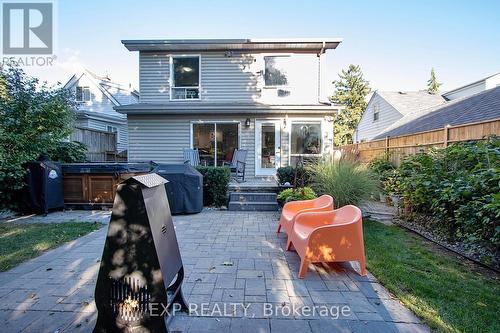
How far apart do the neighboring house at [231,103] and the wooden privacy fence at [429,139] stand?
76.0 inches

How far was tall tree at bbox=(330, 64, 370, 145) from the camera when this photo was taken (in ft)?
109

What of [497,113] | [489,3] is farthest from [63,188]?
[489,3]

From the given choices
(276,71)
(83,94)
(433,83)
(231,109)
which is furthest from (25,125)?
(433,83)

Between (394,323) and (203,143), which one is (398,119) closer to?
(203,143)

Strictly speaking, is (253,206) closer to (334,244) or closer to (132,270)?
(334,244)

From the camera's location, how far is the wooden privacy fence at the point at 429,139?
5100 millimetres

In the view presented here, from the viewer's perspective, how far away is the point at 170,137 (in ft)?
34.1

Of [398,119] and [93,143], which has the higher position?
[398,119]

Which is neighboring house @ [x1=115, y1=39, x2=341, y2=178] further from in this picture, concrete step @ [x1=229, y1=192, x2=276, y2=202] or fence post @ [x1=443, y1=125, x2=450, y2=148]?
fence post @ [x1=443, y1=125, x2=450, y2=148]

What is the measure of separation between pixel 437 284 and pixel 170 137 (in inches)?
367

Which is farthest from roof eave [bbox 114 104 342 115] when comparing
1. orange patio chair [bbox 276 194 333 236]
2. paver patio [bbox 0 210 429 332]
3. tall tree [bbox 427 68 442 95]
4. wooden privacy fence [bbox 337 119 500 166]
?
tall tree [bbox 427 68 442 95]

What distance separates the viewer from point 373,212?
22.8 feet

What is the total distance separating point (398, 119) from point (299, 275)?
19.0 metres

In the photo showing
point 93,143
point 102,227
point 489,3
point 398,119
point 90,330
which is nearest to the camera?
point 90,330
